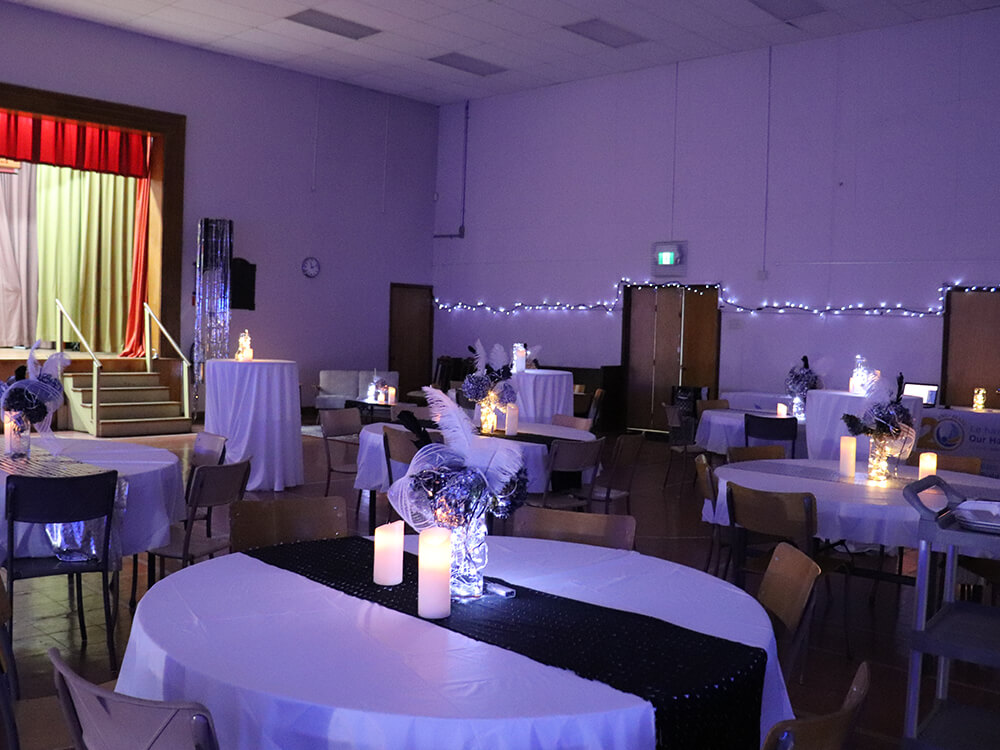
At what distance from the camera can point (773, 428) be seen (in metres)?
7.89

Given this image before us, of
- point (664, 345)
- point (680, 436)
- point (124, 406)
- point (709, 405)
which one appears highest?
Result: point (664, 345)

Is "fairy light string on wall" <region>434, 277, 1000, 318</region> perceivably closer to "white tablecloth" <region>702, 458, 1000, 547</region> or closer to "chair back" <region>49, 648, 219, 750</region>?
"white tablecloth" <region>702, 458, 1000, 547</region>

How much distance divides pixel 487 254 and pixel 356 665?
44.0ft

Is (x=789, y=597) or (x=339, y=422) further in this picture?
(x=339, y=422)

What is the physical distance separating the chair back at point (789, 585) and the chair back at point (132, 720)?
5.19 feet

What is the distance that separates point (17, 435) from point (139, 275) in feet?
30.2

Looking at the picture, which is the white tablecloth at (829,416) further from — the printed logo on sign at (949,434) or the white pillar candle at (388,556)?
the white pillar candle at (388,556)

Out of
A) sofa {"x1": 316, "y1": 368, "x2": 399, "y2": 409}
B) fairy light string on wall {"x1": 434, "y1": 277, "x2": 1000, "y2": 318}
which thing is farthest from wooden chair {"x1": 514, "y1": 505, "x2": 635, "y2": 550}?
sofa {"x1": 316, "y1": 368, "x2": 399, "y2": 409}

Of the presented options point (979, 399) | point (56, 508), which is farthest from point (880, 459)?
point (979, 399)

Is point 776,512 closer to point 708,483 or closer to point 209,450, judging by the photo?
point 708,483

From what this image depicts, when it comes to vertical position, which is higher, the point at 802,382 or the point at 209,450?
the point at 802,382

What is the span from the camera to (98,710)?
6.08ft

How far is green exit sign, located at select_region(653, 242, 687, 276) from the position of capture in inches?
503

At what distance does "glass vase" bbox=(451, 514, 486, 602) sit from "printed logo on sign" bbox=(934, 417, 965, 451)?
25.5 ft
